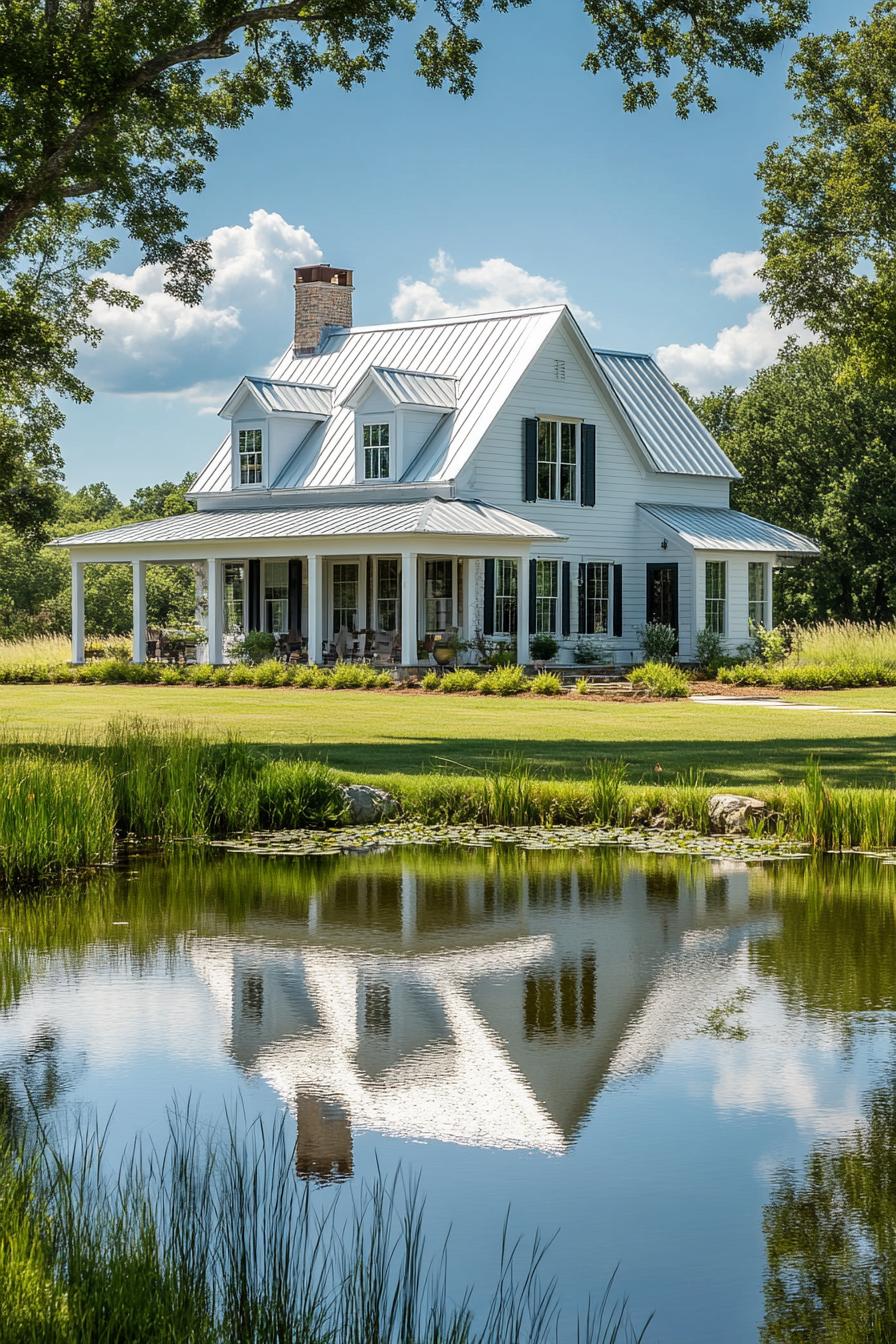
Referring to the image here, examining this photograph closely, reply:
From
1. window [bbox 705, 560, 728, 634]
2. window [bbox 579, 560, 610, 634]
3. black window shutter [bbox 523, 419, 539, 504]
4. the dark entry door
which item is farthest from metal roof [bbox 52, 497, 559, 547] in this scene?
window [bbox 705, 560, 728, 634]

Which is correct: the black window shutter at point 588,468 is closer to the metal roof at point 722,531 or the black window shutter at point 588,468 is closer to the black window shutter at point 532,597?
the metal roof at point 722,531

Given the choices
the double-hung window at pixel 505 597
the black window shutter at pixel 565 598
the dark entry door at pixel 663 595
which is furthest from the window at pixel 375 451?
the dark entry door at pixel 663 595

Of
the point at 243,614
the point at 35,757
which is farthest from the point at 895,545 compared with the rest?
the point at 35,757

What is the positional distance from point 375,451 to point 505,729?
16.4 m

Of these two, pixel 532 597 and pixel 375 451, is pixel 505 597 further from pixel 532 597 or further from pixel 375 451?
pixel 375 451

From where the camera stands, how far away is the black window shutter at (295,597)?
130ft

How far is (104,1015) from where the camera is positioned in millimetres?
9195

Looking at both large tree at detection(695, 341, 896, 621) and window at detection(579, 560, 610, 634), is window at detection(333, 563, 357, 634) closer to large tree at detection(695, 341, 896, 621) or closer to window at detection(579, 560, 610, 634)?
window at detection(579, 560, 610, 634)

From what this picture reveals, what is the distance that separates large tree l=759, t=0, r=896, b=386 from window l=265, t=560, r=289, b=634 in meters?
14.8

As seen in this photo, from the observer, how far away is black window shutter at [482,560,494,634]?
36375mm

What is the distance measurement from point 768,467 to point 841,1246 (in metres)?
54.1

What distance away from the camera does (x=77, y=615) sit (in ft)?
134

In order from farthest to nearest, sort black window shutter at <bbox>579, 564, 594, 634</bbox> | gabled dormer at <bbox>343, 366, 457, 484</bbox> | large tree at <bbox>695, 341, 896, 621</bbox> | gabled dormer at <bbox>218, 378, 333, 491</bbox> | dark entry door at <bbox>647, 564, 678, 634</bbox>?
large tree at <bbox>695, 341, 896, 621</bbox>, gabled dormer at <bbox>218, 378, 333, 491</bbox>, dark entry door at <bbox>647, 564, 678, 634</bbox>, black window shutter at <bbox>579, 564, 594, 634</bbox>, gabled dormer at <bbox>343, 366, 457, 484</bbox>

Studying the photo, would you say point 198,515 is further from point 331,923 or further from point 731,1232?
point 731,1232
